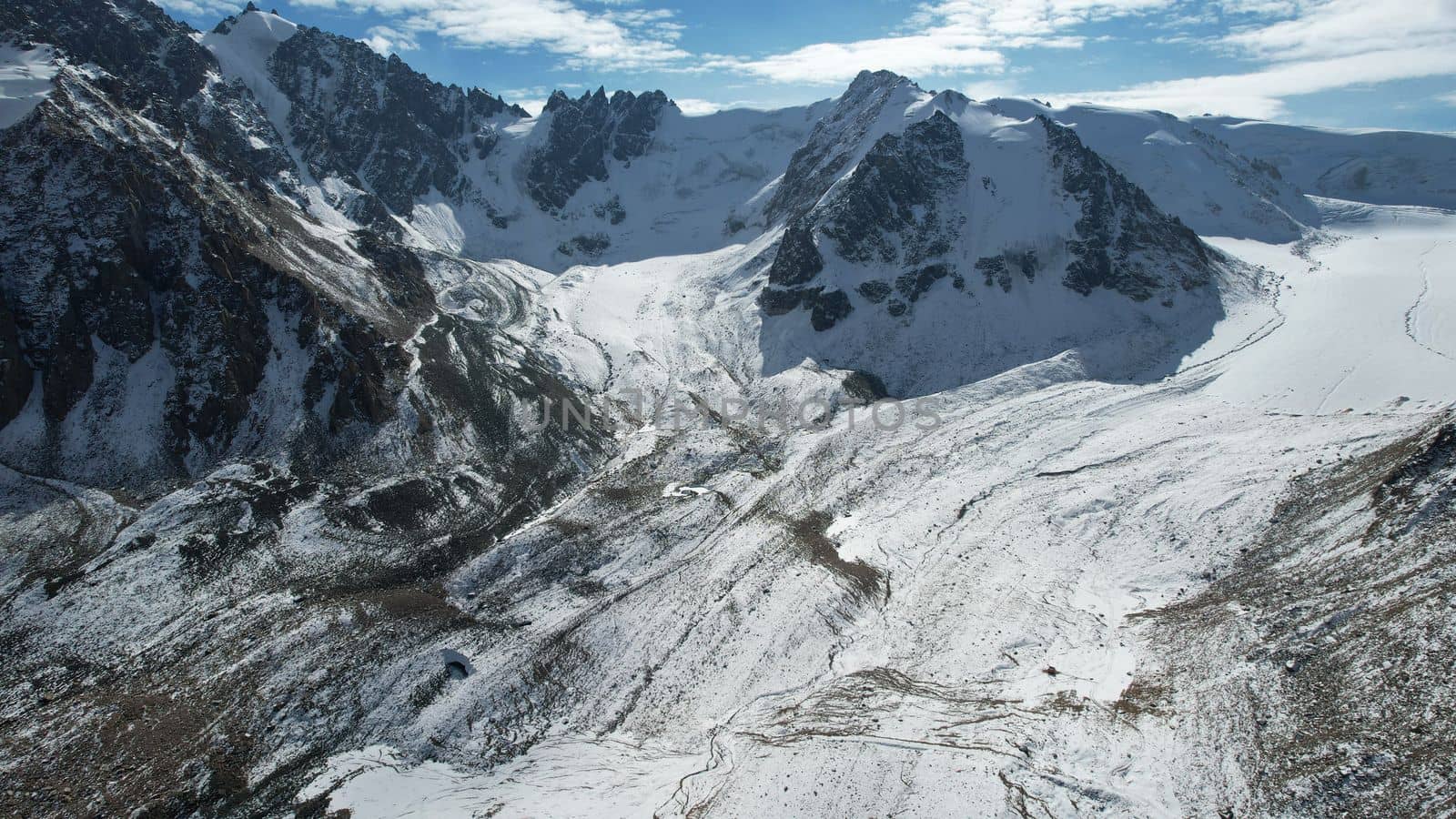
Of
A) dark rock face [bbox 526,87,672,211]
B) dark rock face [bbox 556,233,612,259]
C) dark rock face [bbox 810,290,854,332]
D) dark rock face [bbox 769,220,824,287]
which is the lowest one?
dark rock face [bbox 810,290,854,332]

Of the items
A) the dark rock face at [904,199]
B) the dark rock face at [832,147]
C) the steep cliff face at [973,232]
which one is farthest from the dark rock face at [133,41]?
the dark rock face at [832,147]

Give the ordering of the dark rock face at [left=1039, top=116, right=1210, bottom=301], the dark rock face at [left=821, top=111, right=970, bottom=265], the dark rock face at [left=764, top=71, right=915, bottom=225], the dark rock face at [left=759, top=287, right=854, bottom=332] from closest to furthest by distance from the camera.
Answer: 1. the dark rock face at [left=1039, top=116, right=1210, bottom=301]
2. the dark rock face at [left=759, top=287, right=854, bottom=332]
3. the dark rock face at [left=821, top=111, right=970, bottom=265]
4. the dark rock face at [left=764, top=71, right=915, bottom=225]

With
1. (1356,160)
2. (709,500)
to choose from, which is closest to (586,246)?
(709,500)

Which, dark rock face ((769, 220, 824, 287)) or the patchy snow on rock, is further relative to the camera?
dark rock face ((769, 220, 824, 287))

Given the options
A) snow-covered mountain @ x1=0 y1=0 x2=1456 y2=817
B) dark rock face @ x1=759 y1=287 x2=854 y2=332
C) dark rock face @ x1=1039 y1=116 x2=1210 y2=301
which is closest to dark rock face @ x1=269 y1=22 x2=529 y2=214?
snow-covered mountain @ x1=0 y1=0 x2=1456 y2=817

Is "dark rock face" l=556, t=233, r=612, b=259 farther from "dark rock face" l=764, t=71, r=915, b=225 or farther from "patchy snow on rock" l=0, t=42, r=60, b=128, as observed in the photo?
"patchy snow on rock" l=0, t=42, r=60, b=128

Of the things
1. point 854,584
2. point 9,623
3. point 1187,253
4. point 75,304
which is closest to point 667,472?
point 854,584

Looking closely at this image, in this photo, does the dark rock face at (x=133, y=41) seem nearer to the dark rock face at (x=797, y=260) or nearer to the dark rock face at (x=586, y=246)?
the dark rock face at (x=586, y=246)

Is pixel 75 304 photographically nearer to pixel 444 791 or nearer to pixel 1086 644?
pixel 444 791
